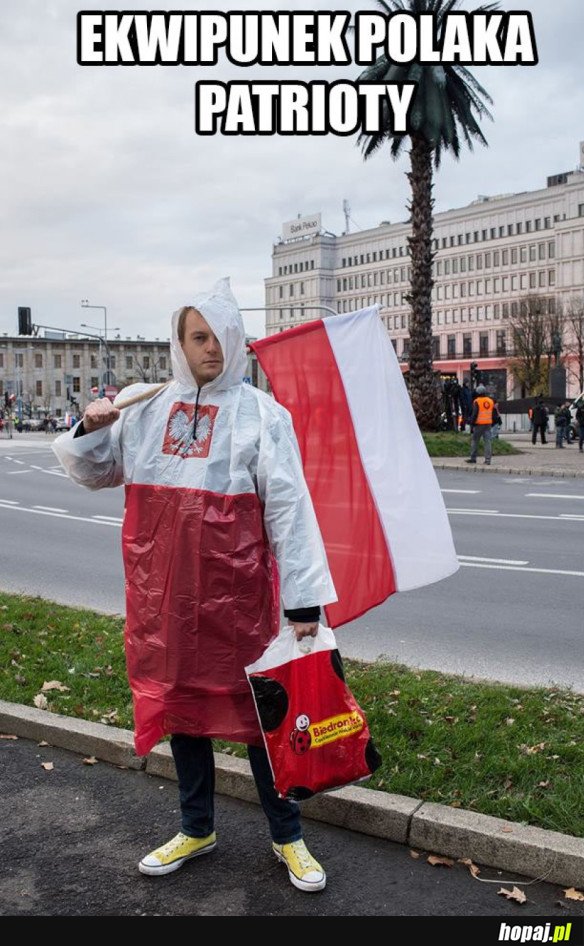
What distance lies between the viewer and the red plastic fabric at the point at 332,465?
14.3 feet

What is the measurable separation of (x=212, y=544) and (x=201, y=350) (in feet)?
2.28

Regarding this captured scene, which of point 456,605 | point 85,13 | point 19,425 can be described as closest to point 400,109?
point 85,13

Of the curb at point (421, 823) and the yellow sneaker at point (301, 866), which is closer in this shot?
the yellow sneaker at point (301, 866)

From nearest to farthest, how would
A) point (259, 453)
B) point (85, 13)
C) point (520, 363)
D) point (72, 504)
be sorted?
point (259, 453) → point (85, 13) → point (72, 504) → point (520, 363)

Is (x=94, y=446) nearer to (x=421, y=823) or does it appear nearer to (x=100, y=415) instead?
(x=100, y=415)

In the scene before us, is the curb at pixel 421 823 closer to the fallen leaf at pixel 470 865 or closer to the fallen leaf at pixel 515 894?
the fallen leaf at pixel 470 865

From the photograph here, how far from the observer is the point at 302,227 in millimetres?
122062

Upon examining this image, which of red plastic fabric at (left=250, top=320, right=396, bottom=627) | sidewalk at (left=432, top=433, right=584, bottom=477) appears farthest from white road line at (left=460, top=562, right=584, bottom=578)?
sidewalk at (left=432, top=433, right=584, bottom=477)

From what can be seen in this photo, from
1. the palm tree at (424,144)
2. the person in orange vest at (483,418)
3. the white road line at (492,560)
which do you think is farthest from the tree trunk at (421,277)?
the white road line at (492,560)

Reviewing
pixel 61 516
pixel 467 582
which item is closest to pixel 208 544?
pixel 467 582

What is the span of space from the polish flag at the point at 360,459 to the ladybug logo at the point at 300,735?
3.16ft

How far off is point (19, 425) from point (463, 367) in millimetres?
44621

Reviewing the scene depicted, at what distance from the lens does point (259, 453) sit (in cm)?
351

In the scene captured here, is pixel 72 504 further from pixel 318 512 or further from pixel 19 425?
pixel 19 425
